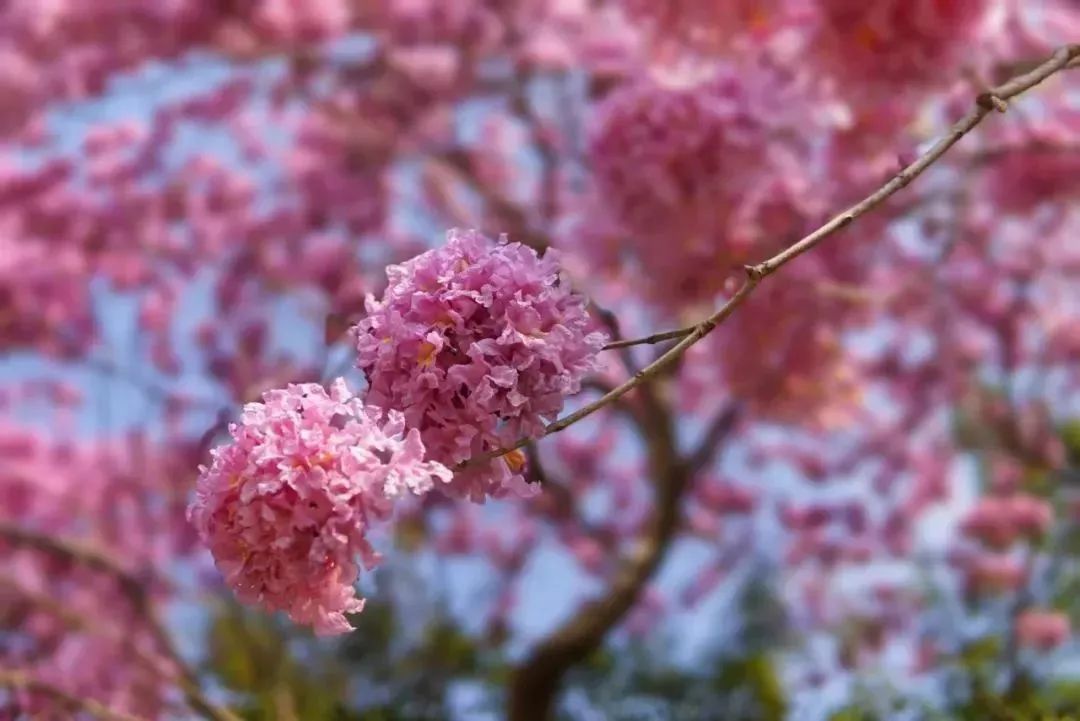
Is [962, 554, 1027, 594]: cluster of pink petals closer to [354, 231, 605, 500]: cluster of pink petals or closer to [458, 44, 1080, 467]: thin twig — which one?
[458, 44, 1080, 467]: thin twig

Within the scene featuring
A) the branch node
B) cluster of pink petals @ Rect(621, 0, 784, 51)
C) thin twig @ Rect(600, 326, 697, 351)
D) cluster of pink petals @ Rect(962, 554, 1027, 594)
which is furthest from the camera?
cluster of pink petals @ Rect(962, 554, 1027, 594)

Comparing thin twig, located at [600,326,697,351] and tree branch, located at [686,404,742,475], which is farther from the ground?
tree branch, located at [686,404,742,475]

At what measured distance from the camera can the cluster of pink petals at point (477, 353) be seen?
103cm

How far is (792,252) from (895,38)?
144 cm

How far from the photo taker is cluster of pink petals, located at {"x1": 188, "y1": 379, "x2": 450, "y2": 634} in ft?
3.18

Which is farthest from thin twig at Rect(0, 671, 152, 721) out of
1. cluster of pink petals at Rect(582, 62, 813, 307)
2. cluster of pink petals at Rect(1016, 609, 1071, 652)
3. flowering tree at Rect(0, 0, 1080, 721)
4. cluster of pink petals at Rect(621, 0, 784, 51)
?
cluster of pink petals at Rect(1016, 609, 1071, 652)

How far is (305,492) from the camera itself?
0.96 m

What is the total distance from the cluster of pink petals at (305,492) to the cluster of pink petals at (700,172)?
1.44 meters

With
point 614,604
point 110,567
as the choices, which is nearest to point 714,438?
point 614,604

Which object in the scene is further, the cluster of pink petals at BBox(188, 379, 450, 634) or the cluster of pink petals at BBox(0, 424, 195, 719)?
the cluster of pink petals at BBox(0, 424, 195, 719)

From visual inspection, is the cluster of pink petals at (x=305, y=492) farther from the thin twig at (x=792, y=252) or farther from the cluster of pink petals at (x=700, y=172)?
the cluster of pink petals at (x=700, y=172)

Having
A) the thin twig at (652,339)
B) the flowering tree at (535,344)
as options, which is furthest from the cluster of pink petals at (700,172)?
the thin twig at (652,339)

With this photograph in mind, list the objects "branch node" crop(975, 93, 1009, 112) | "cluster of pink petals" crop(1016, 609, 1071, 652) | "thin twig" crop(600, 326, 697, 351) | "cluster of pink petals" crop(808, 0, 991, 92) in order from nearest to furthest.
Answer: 1. "thin twig" crop(600, 326, 697, 351)
2. "branch node" crop(975, 93, 1009, 112)
3. "cluster of pink petals" crop(808, 0, 991, 92)
4. "cluster of pink petals" crop(1016, 609, 1071, 652)

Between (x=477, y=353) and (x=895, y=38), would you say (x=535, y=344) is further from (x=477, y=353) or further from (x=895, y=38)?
(x=895, y=38)
